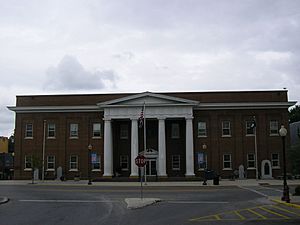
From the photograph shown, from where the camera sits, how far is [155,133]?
5678cm

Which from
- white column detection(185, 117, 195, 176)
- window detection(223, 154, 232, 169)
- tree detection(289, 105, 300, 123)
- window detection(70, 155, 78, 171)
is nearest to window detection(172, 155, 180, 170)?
white column detection(185, 117, 195, 176)

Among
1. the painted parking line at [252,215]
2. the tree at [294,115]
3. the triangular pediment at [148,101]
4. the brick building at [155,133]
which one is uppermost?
the tree at [294,115]

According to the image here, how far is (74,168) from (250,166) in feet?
72.7

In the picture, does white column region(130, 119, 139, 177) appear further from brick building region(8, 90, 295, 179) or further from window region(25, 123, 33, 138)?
window region(25, 123, 33, 138)

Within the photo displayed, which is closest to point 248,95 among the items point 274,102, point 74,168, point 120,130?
point 274,102

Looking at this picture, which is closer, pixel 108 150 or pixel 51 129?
pixel 108 150

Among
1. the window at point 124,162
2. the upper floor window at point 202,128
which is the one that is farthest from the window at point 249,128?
the window at point 124,162

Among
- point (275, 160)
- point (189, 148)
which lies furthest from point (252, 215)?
point (275, 160)

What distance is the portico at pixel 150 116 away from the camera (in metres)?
52.8

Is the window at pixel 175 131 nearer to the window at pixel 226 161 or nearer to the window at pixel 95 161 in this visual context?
the window at pixel 226 161

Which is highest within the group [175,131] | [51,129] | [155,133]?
[51,129]

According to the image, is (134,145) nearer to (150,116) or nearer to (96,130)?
(150,116)

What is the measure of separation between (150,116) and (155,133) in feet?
12.9

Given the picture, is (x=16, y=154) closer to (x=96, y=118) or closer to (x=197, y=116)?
(x=96, y=118)
